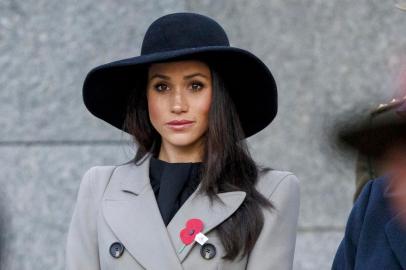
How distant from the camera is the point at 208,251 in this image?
426 cm

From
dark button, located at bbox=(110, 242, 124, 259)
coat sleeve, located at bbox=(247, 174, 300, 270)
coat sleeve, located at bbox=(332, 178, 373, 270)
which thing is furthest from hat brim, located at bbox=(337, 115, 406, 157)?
dark button, located at bbox=(110, 242, 124, 259)

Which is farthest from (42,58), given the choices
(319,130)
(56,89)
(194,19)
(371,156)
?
(371,156)

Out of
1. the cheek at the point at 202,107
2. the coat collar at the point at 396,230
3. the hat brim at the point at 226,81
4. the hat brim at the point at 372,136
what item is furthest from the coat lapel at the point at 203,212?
the hat brim at the point at 372,136

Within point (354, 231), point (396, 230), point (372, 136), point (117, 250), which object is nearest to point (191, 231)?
point (117, 250)

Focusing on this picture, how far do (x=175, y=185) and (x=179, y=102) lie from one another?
0.99 feet

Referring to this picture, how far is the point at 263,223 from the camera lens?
13.9ft

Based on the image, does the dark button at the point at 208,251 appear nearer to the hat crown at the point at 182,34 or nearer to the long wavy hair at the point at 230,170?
the long wavy hair at the point at 230,170

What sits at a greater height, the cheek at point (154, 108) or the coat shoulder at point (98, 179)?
the cheek at point (154, 108)

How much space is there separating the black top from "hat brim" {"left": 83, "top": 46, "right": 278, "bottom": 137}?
0.29 meters

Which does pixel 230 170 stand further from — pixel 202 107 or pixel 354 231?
pixel 354 231

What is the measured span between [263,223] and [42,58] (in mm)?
2681

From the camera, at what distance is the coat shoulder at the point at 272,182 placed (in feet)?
14.2

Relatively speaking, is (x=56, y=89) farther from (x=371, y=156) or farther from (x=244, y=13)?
(x=371, y=156)

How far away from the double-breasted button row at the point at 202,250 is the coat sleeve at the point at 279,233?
130 millimetres
